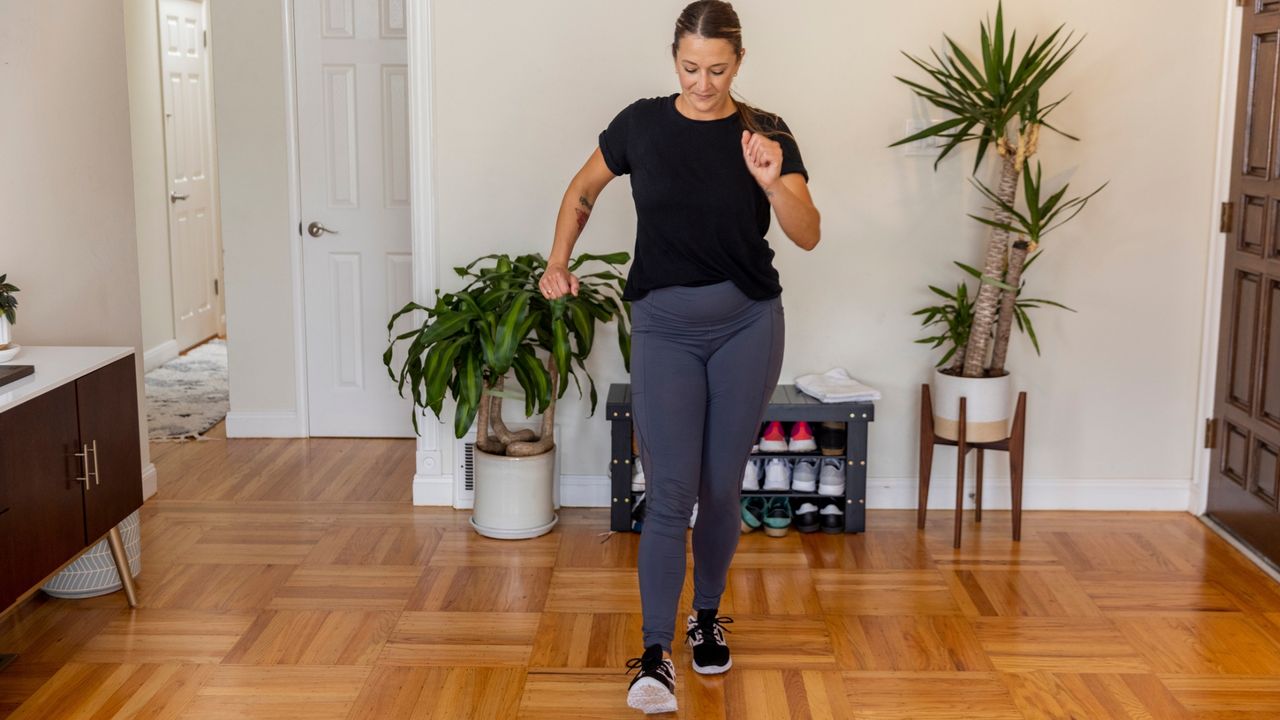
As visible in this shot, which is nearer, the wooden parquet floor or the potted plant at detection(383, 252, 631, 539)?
the wooden parquet floor

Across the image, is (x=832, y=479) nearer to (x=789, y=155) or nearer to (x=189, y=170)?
(x=789, y=155)

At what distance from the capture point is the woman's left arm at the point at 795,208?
8.27ft

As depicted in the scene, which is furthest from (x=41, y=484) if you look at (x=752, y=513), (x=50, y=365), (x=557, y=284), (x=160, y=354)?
(x=160, y=354)

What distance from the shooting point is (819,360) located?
4.19 meters

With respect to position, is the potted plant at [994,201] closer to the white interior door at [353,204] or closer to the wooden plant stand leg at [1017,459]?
the wooden plant stand leg at [1017,459]

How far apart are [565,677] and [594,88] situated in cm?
191

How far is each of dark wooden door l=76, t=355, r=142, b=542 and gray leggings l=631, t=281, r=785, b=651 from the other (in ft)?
4.40

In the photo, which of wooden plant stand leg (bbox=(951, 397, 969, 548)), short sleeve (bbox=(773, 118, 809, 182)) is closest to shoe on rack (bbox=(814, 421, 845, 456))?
wooden plant stand leg (bbox=(951, 397, 969, 548))

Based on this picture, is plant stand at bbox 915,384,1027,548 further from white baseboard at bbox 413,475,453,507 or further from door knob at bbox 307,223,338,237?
door knob at bbox 307,223,338,237

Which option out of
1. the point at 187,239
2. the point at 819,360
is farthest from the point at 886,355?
the point at 187,239

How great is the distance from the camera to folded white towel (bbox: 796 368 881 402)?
12.9 feet

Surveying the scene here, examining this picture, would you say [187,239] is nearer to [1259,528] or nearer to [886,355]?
[886,355]

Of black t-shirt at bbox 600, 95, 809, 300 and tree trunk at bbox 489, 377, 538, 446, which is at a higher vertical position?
black t-shirt at bbox 600, 95, 809, 300

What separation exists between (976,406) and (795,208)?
157 centimetres
